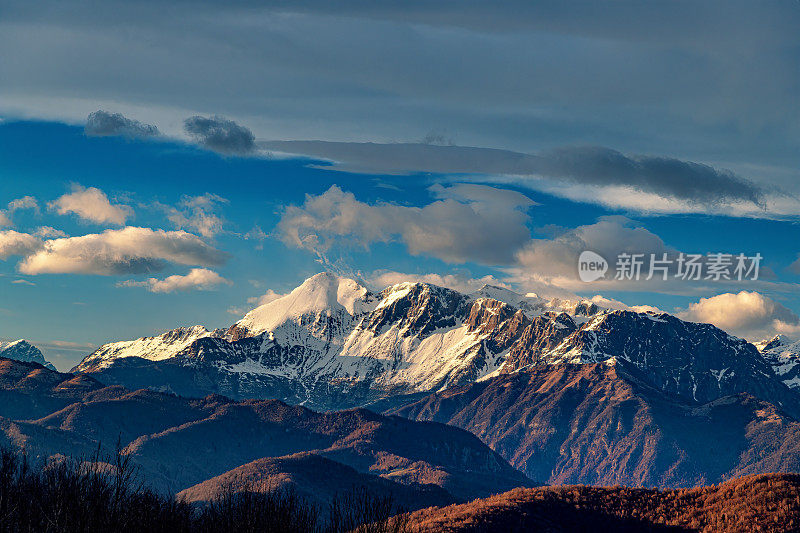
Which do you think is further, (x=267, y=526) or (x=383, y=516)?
(x=267, y=526)

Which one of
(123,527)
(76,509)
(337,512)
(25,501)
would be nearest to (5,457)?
(25,501)

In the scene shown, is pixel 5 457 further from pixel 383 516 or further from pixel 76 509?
pixel 383 516

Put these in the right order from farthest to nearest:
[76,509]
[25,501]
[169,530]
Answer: [25,501]
[169,530]
[76,509]

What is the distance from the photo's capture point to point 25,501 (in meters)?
167

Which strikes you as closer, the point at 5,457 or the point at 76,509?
the point at 76,509

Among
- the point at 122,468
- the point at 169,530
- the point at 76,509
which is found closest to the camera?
the point at 122,468

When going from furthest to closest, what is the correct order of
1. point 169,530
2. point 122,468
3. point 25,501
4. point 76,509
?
point 25,501 < point 169,530 < point 76,509 < point 122,468

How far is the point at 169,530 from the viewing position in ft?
486

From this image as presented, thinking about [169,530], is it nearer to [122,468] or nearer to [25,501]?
[122,468]

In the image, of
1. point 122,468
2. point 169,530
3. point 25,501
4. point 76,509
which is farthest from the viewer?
point 25,501

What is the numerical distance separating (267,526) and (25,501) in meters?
55.4

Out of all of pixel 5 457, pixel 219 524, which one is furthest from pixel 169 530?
pixel 5 457

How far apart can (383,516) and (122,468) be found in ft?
126

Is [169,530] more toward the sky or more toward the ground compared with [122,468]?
more toward the ground
